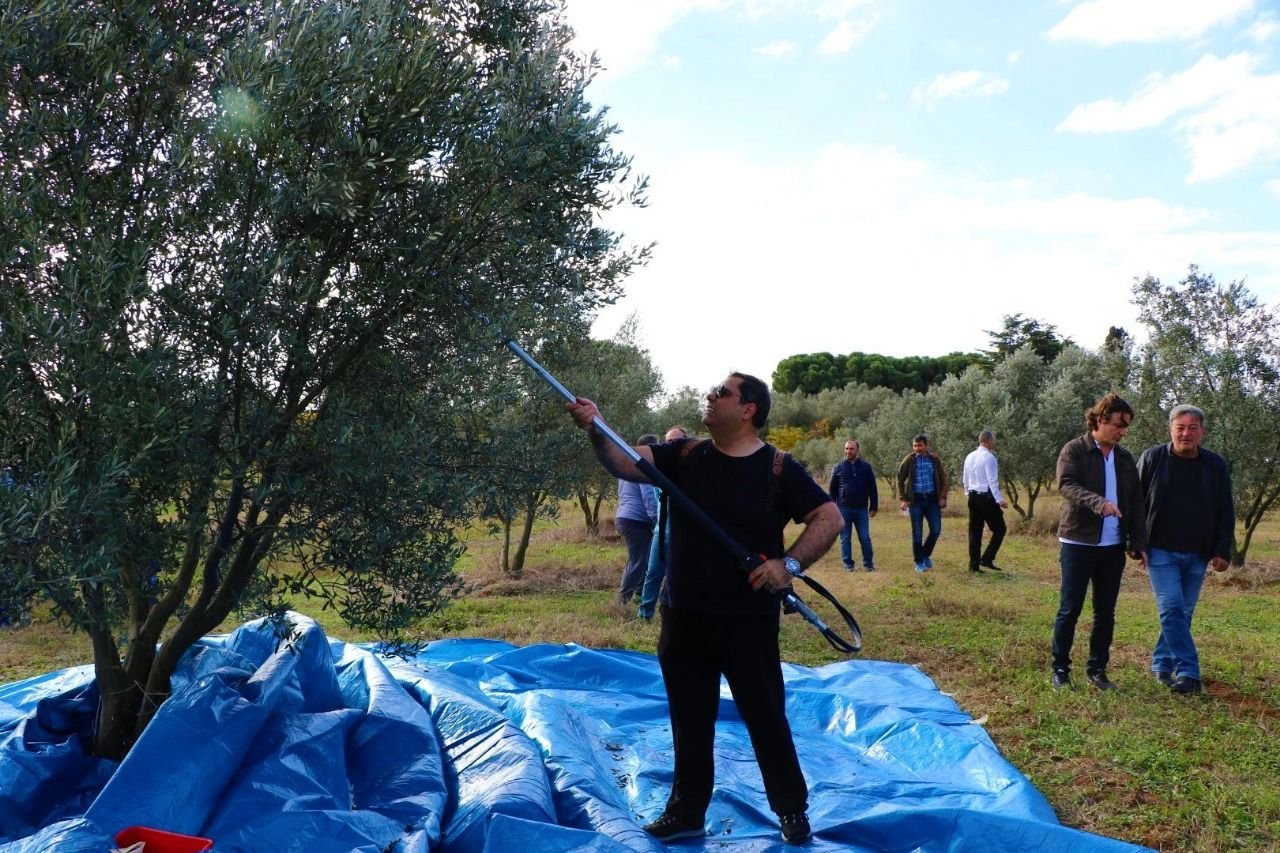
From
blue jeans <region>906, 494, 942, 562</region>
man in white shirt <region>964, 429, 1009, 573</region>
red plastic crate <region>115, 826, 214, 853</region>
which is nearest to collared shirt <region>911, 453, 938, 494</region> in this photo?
blue jeans <region>906, 494, 942, 562</region>

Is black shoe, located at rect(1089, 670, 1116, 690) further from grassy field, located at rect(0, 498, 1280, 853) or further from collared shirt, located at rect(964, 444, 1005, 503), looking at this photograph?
collared shirt, located at rect(964, 444, 1005, 503)

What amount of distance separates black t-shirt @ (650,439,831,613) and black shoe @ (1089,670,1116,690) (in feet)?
13.4

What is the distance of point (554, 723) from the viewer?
5340 mm

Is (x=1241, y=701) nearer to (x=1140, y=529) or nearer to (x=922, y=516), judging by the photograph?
(x=1140, y=529)

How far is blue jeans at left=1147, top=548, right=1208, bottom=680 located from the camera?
23.4ft

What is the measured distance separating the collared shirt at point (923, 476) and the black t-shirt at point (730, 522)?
10772mm

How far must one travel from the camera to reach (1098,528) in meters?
7.02

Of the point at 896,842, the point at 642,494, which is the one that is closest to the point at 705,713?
the point at 896,842

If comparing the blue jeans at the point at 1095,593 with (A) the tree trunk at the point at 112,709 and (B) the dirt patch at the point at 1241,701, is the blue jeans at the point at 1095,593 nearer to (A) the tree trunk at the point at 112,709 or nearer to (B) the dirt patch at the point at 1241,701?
(B) the dirt patch at the point at 1241,701

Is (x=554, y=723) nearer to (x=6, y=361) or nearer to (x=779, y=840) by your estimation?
(x=779, y=840)

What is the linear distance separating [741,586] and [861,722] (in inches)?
96.6

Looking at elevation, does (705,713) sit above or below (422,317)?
below

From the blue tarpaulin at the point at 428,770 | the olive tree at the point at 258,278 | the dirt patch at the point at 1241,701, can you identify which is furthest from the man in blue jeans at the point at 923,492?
the olive tree at the point at 258,278

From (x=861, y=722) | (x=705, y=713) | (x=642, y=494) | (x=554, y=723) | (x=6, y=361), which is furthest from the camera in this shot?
(x=642, y=494)
